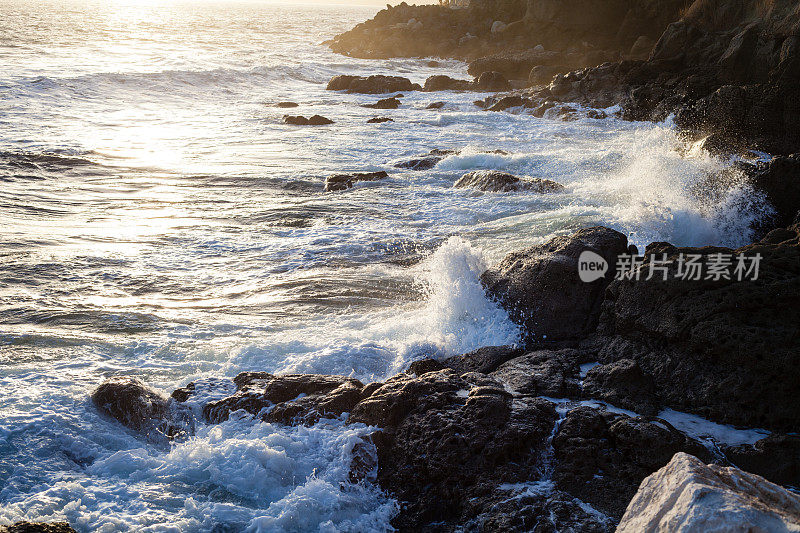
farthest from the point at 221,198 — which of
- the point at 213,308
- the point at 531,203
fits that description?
the point at 531,203

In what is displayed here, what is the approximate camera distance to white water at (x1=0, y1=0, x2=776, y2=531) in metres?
3.80

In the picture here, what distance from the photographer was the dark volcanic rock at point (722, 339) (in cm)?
391

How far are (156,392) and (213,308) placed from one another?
2.00 metres

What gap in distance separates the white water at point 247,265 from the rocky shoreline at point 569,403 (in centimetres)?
24

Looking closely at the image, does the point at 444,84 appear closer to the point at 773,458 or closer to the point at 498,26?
the point at 498,26

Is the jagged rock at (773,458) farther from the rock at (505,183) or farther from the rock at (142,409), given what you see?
the rock at (505,183)

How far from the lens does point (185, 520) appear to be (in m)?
3.48

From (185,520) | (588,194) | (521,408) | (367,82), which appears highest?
(367,82)

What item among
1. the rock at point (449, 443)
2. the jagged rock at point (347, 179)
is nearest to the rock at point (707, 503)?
the rock at point (449, 443)

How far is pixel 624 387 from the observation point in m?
4.23

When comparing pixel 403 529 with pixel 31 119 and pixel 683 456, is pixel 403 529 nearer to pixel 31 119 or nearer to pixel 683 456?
pixel 683 456

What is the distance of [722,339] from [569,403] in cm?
113

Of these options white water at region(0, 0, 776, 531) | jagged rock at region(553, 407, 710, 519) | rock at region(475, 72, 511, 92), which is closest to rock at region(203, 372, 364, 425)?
white water at region(0, 0, 776, 531)

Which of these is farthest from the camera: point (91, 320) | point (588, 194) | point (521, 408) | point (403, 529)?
point (588, 194)
